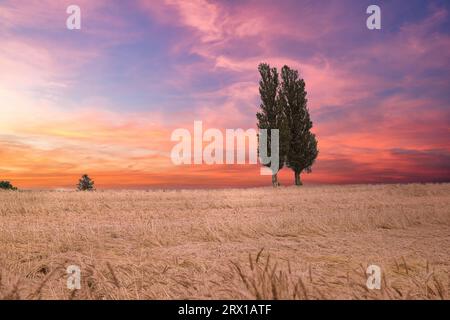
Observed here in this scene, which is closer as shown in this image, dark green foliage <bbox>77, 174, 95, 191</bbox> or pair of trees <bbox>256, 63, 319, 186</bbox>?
pair of trees <bbox>256, 63, 319, 186</bbox>

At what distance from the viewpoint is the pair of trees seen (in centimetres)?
4097

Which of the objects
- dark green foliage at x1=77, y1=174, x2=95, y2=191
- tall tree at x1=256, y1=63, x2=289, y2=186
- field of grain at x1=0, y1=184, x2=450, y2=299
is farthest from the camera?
dark green foliage at x1=77, y1=174, x2=95, y2=191

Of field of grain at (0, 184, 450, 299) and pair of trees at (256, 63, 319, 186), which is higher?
pair of trees at (256, 63, 319, 186)

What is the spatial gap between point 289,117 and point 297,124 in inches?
44.5

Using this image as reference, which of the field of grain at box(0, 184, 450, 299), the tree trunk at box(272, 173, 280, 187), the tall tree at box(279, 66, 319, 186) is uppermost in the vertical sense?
the tall tree at box(279, 66, 319, 186)

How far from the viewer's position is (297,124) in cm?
4228

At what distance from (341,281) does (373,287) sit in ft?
1.82

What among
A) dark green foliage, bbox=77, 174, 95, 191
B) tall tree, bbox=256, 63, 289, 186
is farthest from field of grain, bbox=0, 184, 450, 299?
dark green foliage, bbox=77, 174, 95, 191

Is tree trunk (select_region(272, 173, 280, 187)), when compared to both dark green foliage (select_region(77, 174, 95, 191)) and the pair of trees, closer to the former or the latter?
the pair of trees

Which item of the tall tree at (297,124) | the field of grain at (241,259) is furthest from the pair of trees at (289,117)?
the field of grain at (241,259)

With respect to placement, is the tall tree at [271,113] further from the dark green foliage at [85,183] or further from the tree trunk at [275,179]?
the dark green foliage at [85,183]
